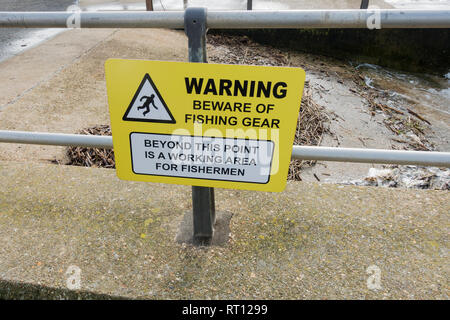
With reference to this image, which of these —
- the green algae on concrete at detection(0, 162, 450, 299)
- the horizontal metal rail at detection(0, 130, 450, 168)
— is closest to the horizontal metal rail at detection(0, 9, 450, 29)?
the horizontal metal rail at detection(0, 130, 450, 168)

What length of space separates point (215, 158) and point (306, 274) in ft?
1.94

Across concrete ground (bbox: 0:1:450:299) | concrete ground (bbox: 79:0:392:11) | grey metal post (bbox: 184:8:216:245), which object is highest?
concrete ground (bbox: 79:0:392:11)

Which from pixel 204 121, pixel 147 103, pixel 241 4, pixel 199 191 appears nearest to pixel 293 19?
pixel 204 121

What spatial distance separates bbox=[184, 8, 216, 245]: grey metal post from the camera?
1.12m

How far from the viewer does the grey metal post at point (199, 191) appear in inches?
44.0

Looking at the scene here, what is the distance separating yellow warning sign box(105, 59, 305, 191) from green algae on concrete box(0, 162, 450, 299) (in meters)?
0.33

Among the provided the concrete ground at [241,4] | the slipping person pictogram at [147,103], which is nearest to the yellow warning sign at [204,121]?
the slipping person pictogram at [147,103]

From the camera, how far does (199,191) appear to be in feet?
4.54

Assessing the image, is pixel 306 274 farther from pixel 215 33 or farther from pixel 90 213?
pixel 215 33

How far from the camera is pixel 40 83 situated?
4016 millimetres

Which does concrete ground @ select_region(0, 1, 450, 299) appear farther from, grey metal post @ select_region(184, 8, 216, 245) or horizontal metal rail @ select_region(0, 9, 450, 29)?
horizontal metal rail @ select_region(0, 9, 450, 29)

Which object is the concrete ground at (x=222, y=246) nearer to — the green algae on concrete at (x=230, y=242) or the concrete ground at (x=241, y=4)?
the green algae on concrete at (x=230, y=242)

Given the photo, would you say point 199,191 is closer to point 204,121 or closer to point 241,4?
point 204,121

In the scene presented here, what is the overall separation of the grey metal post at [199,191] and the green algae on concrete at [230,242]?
76 millimetres
